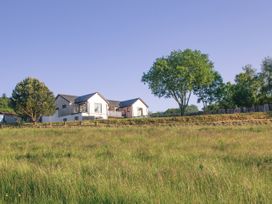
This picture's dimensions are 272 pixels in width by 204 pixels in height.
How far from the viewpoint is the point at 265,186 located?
20.8ft

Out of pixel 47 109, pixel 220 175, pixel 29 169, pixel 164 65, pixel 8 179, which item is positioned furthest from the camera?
pixel 164 65

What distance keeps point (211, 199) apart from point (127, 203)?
4.17 feet

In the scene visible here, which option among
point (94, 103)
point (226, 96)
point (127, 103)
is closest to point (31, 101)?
point (94, 103)

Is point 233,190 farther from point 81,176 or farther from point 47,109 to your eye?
point 47,109

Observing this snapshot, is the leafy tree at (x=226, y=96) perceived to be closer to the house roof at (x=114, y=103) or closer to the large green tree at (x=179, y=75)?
the large green tree at (x=179, y=75)

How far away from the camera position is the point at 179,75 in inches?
2886

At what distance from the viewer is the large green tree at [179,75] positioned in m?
74.3

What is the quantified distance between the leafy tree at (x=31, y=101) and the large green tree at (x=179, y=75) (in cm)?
2323

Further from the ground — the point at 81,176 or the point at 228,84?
the point at 228,84

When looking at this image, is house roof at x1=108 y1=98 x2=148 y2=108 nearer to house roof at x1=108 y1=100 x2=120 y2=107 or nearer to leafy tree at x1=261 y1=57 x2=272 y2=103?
house roof at x1=108 y1=100 x2=120 y2=107

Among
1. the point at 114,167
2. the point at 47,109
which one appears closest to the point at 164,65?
the point at 47,109

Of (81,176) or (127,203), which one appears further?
(81,176)

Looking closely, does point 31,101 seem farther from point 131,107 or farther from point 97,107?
point 131,107

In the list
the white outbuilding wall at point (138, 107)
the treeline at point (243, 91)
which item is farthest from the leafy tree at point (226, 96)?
the white outbuilding wall at point (138, 107)
